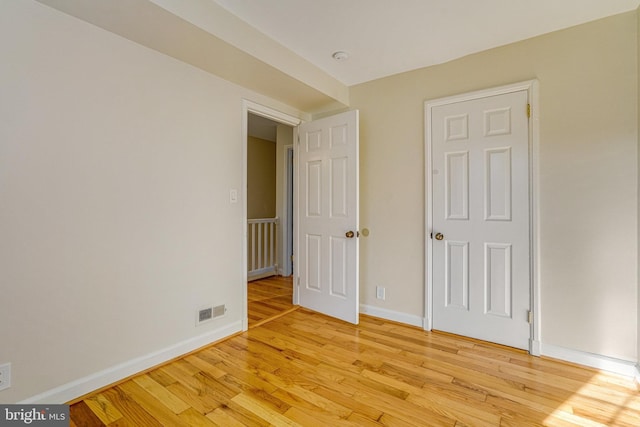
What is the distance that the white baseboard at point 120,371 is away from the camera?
1.66 m

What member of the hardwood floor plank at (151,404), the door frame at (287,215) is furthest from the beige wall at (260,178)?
the hardwood floor plank at (151,404)

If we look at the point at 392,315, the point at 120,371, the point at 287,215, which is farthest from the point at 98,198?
the point at 287,215

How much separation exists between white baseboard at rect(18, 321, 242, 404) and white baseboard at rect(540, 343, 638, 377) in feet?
8.39

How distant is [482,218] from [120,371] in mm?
2869

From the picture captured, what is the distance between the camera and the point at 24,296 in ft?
5.15

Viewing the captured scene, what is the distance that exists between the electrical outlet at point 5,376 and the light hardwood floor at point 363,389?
34 centimetres

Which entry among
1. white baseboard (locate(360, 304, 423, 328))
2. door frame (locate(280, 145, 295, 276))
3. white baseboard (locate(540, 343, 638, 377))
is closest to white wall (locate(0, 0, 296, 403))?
white baseboard (locate(360, 304, 423, 328))

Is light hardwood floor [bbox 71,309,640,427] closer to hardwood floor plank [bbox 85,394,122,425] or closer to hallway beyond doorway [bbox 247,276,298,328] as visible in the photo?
hardwood floor plank [bbox 85,394,122,425]

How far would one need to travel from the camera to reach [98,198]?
183cm

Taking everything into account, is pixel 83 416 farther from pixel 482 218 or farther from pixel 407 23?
pixel 407 23

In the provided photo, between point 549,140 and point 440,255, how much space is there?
1208 millimetres

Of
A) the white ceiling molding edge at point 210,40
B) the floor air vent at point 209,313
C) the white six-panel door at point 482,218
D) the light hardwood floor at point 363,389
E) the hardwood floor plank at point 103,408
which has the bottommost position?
the light hardwood floor at point 363,389

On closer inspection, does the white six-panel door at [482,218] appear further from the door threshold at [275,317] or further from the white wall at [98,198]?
the white wall at [98,198]

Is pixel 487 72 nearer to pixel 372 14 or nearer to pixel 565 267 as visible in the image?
pixel 372 14
